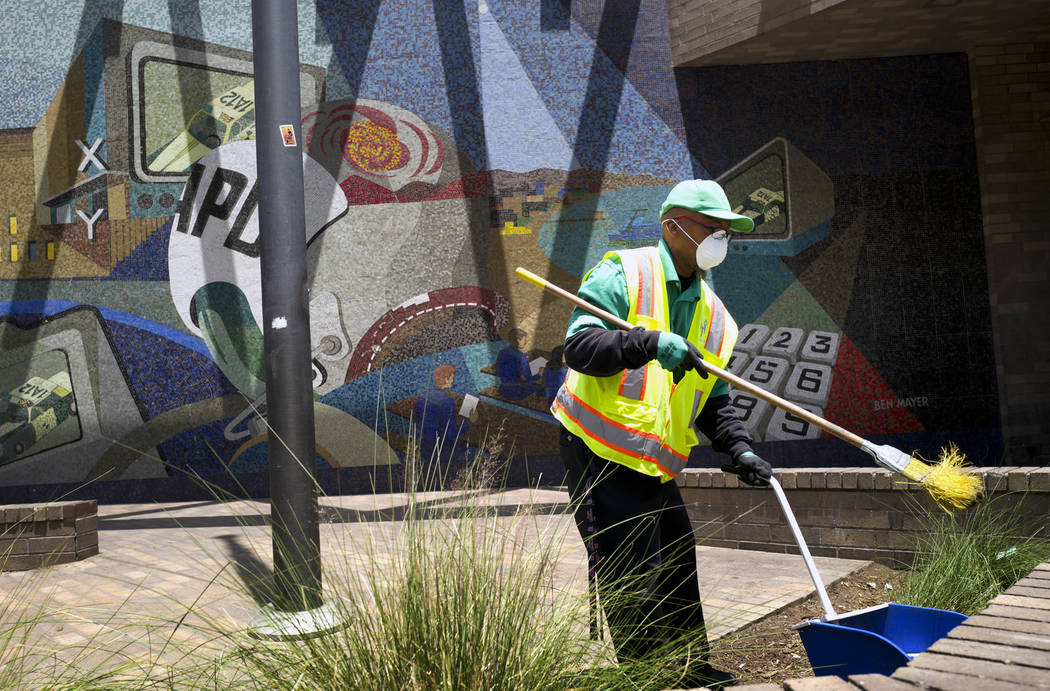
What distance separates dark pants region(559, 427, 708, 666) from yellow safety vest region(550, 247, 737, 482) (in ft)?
0.23

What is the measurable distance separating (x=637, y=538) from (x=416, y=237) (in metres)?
6.60

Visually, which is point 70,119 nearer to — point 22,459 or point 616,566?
point 22,459

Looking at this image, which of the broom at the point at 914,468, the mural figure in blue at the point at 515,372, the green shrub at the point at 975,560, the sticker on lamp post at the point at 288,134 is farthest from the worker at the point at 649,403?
the mural figure in blue at the point at 515,372

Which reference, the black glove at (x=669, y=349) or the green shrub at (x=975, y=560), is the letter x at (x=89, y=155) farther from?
the green shrub at (x=975, y=560)

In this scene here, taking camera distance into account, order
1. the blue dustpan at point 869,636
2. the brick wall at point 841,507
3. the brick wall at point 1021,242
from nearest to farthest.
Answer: the blue dustpan at point 869,636, the brick wall at point 841,507, the brick wall at point 1021,242

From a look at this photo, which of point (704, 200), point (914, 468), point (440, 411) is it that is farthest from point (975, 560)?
point (440, 411)

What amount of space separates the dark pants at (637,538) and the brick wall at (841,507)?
130 cm

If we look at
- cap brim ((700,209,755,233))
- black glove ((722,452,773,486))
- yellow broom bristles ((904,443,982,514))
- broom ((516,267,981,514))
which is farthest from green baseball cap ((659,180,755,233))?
yellow broom bristles ((904,443,982,514))

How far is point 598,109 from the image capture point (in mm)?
9156

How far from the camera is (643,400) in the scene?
9.93ft

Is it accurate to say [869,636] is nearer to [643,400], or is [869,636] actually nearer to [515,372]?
[643,400]

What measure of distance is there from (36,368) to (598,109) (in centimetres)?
647

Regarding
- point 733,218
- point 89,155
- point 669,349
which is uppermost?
point 89,155

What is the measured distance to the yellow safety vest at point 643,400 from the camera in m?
2.98
